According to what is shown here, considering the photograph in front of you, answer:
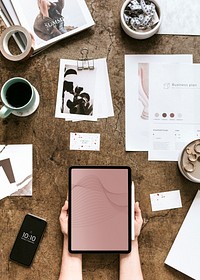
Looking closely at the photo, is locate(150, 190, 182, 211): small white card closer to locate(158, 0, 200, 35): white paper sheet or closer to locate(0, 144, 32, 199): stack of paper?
locate(0, 144, 32, 199): stack of paper

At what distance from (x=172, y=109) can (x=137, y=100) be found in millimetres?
92

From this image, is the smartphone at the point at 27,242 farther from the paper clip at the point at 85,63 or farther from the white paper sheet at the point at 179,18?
the white paper sheet at the point at 179,18

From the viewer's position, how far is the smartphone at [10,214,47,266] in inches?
44.6

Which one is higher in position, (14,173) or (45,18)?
(45,18)

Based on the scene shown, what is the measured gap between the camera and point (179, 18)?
3.91 ft

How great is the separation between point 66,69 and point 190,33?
333mm

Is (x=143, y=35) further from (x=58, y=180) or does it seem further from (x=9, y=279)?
(x=9, y=279)

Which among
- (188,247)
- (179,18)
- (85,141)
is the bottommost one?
(188,247)

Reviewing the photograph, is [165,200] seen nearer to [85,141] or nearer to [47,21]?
[85,141]

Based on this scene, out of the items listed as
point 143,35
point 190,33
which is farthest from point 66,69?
point 190,33

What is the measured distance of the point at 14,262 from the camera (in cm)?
114

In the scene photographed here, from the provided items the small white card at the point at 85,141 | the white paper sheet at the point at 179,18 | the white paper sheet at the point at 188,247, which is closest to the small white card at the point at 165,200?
the white paper sheet at the point at 188,247

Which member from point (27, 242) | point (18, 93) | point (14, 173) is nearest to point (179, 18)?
point (18, 93)

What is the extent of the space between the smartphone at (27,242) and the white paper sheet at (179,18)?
585 millimetres
